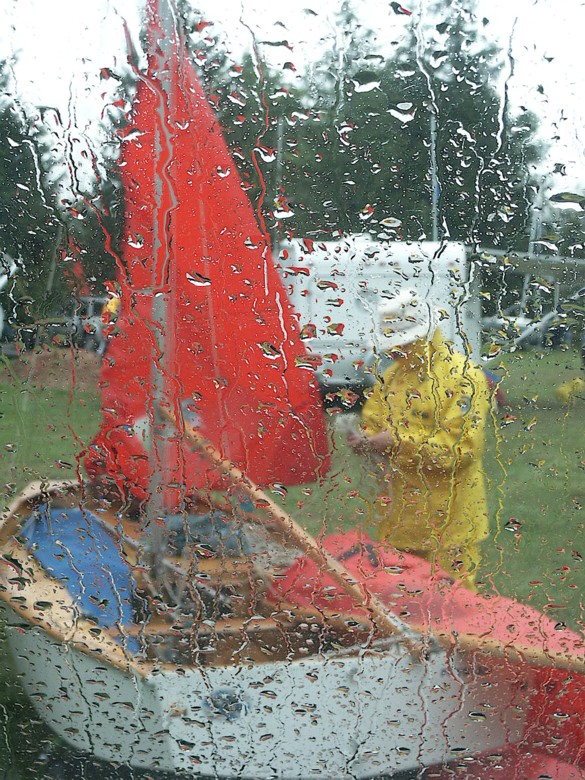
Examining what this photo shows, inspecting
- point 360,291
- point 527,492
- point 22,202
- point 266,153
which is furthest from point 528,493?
point 22,202

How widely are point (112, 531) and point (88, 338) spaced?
333 mm

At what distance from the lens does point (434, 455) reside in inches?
48.7

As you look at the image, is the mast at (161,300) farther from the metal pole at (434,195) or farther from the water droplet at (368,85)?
the metal pole at (434,195)

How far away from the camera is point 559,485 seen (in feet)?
3.98

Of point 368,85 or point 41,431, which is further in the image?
point 41,431

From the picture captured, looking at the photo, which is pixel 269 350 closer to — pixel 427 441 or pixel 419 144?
pixel 427 441

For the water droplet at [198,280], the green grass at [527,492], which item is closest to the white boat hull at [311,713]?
the green grass at [527,492]

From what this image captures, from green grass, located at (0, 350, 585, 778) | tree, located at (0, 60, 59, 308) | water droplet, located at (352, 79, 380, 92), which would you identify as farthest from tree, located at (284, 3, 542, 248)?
tree, located at (0, 60, 59, 308)

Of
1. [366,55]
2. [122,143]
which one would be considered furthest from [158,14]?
[366,55]

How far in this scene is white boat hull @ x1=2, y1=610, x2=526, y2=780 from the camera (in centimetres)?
122

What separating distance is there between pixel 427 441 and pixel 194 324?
1.44 ft

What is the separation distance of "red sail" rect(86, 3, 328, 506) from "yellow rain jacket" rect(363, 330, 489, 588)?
13 cm

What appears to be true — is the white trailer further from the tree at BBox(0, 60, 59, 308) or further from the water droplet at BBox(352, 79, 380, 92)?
the tree at BBox(0, 60, 59, 308)

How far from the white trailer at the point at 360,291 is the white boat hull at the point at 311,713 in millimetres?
488
